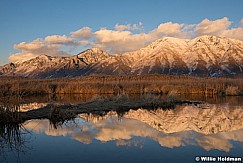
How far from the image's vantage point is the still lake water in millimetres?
11827

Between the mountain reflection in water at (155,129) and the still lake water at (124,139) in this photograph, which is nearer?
the still lake water at (124,139)

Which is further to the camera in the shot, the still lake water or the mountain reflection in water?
the mountain reflection in water

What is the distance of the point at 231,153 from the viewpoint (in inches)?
476

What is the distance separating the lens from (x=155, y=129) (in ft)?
60.1

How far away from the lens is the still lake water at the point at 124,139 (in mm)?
11827

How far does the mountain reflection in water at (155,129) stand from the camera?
576 inches

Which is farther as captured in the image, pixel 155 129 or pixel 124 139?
pixel 155 129

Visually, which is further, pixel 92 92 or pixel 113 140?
pixel 92 92

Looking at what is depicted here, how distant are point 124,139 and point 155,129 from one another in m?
3.63

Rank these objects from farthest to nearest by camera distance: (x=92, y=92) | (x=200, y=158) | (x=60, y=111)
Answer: (x=92, y=92), (x=60, y=111), (x=200, y=158)

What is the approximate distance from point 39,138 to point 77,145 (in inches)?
118

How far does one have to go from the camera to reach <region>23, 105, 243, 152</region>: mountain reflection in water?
14633 millimetres

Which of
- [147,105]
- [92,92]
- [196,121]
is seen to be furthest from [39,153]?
[92,92]

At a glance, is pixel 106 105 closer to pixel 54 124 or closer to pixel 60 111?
pixel 60 111
